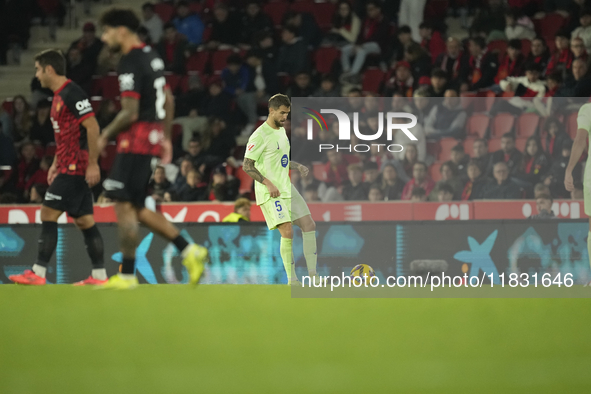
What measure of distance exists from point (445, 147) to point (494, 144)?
616 mm

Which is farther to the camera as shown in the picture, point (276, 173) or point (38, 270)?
point (276, 173)

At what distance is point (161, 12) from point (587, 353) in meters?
13.2

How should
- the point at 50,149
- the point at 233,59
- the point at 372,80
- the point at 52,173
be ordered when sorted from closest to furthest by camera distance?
the point at 52,173, the point at 372,80, the point at 50,149, the point at 233,59

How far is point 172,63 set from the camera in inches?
560

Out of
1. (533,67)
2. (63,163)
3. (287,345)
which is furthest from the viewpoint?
(533,67)

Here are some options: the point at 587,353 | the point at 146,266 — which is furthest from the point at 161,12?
the point at 587,353

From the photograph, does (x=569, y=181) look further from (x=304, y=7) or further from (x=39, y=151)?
(x=39, y=151)

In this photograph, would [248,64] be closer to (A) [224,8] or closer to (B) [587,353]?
(A) [224,8]

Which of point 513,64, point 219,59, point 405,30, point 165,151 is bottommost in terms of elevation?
point 165,151

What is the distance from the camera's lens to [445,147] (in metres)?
8.84

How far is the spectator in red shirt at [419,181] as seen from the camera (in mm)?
8758

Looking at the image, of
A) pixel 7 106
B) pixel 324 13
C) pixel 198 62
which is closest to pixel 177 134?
pixel 198 62

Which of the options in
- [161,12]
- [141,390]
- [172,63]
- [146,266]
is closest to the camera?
[141,390]

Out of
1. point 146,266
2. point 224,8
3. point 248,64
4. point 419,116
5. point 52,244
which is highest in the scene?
point 224,8
